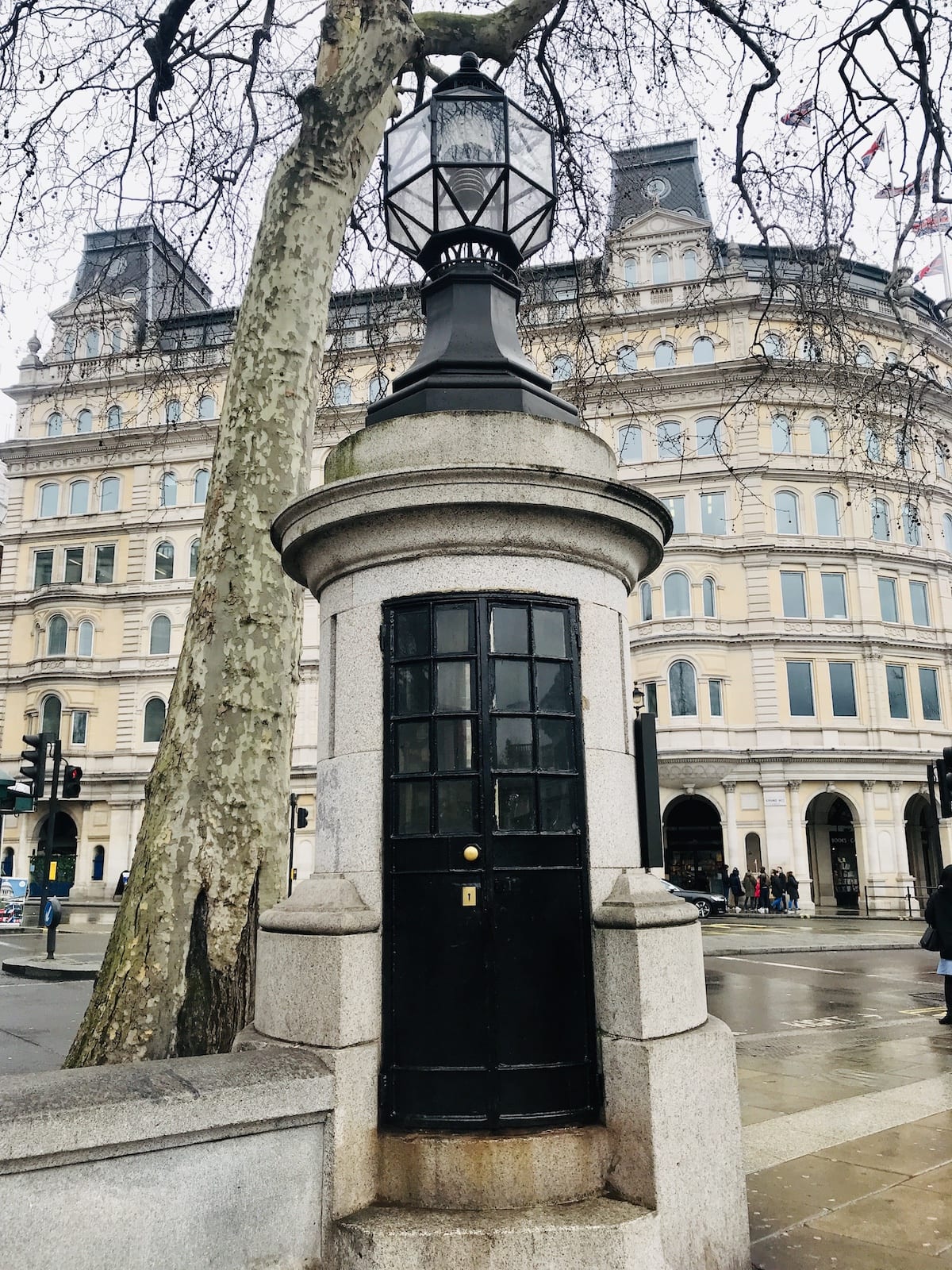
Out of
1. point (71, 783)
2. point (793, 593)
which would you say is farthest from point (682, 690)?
point (71, 783)

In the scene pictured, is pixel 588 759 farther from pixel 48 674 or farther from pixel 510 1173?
pixel 48 674

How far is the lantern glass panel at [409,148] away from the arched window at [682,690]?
30041mm

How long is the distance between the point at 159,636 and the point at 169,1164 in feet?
132

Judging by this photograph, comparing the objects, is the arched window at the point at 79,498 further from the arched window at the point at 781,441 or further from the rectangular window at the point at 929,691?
the rectangular window at the point at 929,691

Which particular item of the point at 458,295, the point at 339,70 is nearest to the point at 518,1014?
the point at 458,295

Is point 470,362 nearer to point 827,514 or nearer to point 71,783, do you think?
point 71,783

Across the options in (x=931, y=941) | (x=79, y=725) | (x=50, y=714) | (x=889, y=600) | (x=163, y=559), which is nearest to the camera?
(x=931, y=941)

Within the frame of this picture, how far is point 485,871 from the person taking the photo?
3.81m

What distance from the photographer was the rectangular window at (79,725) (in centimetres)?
4017

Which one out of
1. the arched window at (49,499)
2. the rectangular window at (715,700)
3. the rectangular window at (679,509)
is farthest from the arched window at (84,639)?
the rectangular window at (715,700)

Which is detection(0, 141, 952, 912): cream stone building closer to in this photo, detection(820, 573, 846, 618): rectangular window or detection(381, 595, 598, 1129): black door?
detection(820, 573, 846, 618): rectangular window

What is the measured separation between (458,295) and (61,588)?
1611 inches

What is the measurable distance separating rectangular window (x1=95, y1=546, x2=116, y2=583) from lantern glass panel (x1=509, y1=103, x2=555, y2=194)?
40.9m

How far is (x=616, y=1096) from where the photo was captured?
366 cm
